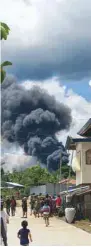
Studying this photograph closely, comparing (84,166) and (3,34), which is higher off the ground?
(3,34)

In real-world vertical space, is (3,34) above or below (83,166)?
above

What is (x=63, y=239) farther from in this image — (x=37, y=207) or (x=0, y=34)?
(x=37, y=207)

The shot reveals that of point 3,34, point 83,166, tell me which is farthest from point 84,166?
point 3,34

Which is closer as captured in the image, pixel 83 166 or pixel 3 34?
pixel 3 34

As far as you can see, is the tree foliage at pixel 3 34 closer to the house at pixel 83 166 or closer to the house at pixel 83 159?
the house at pixel 83 166

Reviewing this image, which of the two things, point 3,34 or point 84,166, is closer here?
point 3,34

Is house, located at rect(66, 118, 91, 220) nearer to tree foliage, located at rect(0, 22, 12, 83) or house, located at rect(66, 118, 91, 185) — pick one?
house, located at rect(66, 118, 91, 185)

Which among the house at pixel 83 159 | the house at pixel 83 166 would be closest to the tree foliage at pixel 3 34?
the house at pixel 83 166

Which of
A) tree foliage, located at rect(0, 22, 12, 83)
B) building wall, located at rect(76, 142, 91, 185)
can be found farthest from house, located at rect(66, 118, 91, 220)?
tree foliage, located at rect(0, 22, 12, 83)

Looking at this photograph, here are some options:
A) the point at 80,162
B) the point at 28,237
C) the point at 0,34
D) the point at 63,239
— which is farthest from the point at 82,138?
the point at 0,34

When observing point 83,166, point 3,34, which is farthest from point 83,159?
point 3,34

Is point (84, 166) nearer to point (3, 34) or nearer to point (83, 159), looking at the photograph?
point (83, 159)

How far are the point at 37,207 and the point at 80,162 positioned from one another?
210 inches

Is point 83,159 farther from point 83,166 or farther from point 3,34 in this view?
point 3,34
